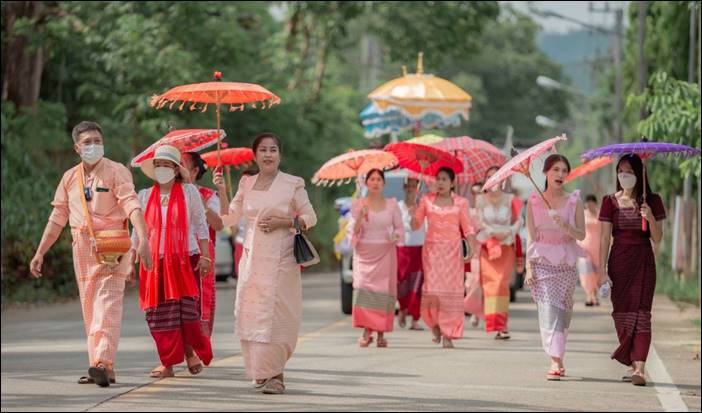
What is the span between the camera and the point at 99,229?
6.09 meters

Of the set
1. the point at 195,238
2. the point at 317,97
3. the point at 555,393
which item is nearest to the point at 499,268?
the point at 555,393

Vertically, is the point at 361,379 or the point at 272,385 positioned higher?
the point at 272,385

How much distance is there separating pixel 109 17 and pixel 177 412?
716 inches

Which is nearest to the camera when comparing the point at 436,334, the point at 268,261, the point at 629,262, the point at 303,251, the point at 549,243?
the point at 629,262

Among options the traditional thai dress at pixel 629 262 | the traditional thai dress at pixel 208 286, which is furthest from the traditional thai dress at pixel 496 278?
the traditional thai dress at pixel 629 262

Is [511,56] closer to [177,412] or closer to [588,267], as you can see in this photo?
[588,267]

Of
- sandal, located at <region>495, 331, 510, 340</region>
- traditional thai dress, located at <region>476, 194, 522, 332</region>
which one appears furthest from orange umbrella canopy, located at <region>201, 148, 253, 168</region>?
sandal, located at <region>495, 331, 510, 340</region>

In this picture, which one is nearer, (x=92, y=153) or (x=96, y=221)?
(x=92, y=153)

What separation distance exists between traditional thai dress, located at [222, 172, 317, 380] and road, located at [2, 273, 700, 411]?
3405 millimetres

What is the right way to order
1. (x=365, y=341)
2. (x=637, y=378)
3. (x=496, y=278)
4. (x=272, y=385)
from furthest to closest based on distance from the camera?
(x=365, y=341) < (x=496, y=278) < (x=272, y=385) < (x=637, y=378)

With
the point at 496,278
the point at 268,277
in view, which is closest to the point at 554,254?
the point at 268,277

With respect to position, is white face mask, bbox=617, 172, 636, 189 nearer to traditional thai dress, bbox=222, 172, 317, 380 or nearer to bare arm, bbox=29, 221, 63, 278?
traditional thai dress, bbox=222, 172, 317, 380

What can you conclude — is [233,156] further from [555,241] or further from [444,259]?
[444,259]

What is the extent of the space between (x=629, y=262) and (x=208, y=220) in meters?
1.66
